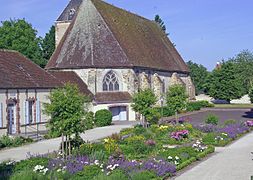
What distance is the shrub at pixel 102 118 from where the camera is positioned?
39.9m

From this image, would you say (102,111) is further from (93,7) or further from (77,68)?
(93,7)

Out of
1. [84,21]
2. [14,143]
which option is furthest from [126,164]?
[84,21]

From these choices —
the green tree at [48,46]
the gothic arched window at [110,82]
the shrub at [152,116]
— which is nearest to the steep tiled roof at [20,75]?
the shrub at [152,116]

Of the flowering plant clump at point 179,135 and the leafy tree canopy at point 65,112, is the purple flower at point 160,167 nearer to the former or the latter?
the leafy tree canopy at point 65,112

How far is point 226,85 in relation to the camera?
70812mm

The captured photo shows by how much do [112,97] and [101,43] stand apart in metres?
6.00

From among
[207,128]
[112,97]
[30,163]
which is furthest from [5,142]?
[112,97]

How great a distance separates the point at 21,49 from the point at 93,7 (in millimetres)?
14712

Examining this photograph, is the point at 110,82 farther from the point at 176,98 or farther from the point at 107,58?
the point at 176,98

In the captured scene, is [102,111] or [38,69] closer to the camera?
[38,69]

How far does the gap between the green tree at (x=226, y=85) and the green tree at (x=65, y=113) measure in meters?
52.7

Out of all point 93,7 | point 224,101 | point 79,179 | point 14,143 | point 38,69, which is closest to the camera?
point 79,179

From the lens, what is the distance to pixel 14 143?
26.8m

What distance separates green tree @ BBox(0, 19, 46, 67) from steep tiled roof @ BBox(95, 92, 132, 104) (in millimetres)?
17405
